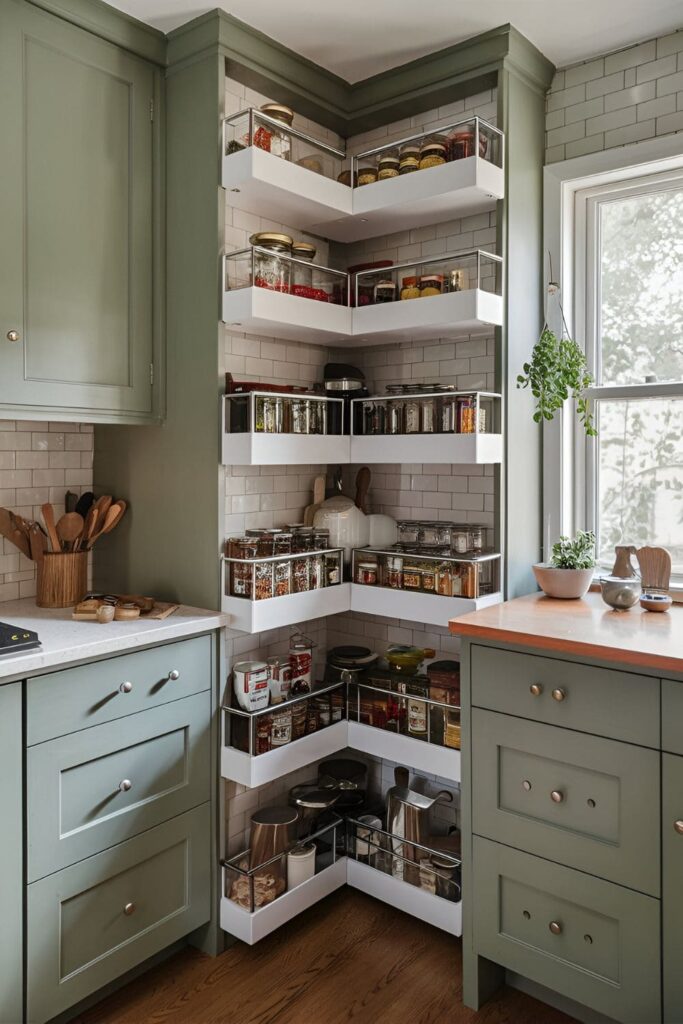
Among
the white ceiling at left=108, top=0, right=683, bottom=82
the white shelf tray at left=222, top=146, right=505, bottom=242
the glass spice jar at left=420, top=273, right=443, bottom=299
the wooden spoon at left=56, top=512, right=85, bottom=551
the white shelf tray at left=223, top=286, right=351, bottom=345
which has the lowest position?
the wooden spoon at left=56, top=512, right=85, bottom=551

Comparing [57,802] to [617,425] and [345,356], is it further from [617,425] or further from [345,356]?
[617,425]

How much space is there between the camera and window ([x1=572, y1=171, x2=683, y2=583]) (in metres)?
2.35

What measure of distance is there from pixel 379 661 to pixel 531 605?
2.34ft

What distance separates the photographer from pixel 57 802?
5.99 ft

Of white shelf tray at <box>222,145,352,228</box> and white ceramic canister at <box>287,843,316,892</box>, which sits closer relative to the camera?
white shelf tray at <box>222,145,352,228</box>

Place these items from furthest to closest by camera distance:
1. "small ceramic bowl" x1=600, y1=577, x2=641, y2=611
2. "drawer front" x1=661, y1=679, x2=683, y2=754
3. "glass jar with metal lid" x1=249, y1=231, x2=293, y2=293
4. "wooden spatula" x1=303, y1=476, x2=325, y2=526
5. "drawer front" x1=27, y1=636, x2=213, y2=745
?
"wooden spatula" x1=303, y1=476, x2=325, y2=526
"glass jar with metal lid" x1=249, y1=231, x2=293, y2=293
"small ceramic bowl" x1=600, y1=577, x2=641, y2=611
"drawer front" x1=27, y1=636, x2=213, y2=745
"drawer front" x1=661, y1=679, x2=683, y2=754

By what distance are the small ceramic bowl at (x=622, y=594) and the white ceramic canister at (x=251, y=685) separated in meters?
1.03

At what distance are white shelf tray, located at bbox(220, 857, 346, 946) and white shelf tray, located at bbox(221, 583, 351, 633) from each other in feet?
2.66

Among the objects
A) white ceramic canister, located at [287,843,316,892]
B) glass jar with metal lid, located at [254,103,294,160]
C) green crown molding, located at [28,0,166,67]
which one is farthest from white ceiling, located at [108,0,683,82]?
white ceramic canister, located at [287,843,316,892]

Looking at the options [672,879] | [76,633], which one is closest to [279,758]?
[76,633]

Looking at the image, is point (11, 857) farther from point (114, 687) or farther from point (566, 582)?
point (566, 582)

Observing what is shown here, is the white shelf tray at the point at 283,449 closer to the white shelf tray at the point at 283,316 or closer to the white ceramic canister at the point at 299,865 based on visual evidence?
the white shelf tray at the point at 283,316

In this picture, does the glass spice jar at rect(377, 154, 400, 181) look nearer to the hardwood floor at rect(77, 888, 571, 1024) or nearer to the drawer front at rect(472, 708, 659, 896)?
the drawer front at rect(472, 708, 659, 896)

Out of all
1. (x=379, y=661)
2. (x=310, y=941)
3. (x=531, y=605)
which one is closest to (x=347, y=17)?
(x=531, y=605)
